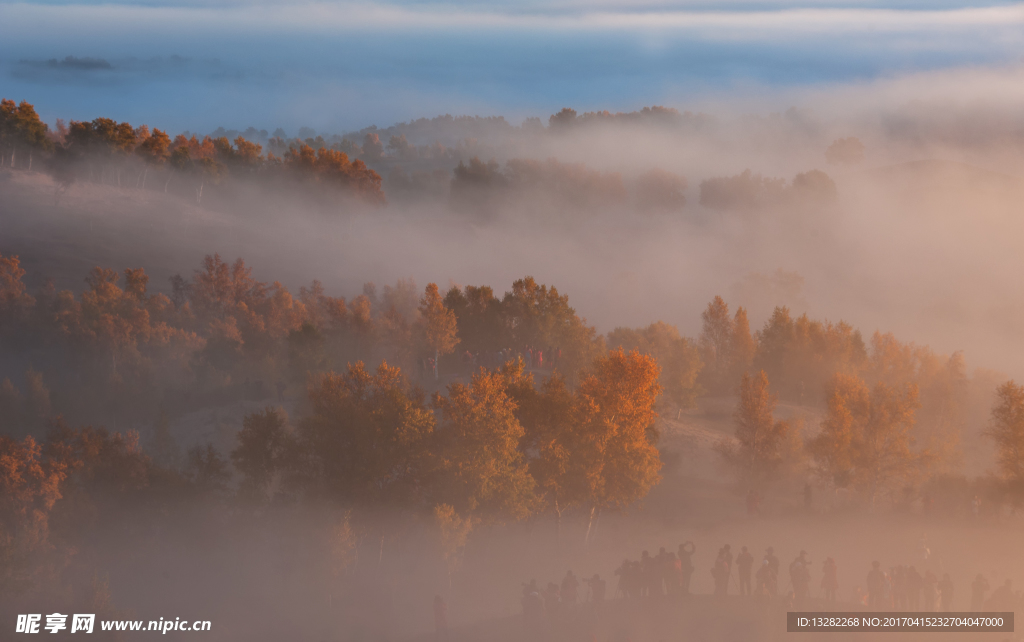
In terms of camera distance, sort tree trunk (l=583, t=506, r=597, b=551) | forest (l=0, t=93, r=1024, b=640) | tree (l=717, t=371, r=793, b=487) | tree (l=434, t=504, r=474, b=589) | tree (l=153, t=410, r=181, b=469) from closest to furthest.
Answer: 1. tree (l=434, t=504, r=474, b=589)
2. forest (l=0, t=93, r=1024, b=640)
3. tree trunk (l=583, t=506, r=597, b=551)
4. tree (l=717, t=371, r=793, b=487)
5. tree (l=153, t=410, r=181, b=469)

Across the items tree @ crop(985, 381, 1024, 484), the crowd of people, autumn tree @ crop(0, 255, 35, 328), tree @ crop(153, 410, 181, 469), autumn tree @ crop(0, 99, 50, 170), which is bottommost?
the crowd of people

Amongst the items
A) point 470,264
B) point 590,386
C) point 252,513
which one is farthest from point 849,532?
point 470,264

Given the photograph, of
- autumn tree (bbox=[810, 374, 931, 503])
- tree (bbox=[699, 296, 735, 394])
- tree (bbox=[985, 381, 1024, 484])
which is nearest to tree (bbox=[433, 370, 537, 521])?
autumn tree (bbox=[810, 374, 931, 503])

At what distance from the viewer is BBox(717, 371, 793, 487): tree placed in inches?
1713

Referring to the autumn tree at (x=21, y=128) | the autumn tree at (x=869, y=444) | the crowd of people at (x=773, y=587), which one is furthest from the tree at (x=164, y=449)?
the autumn tree at (x=21, y=128)

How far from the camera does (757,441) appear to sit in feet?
144

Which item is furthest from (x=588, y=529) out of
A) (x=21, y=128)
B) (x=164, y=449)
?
(x=21, y=128)

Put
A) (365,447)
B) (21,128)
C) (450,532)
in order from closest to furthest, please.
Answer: (450,532), (365,447), (21,128)

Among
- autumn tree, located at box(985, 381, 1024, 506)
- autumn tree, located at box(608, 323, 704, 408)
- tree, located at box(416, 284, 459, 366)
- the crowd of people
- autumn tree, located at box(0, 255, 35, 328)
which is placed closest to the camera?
the crowd of people

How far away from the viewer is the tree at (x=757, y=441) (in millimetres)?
43500

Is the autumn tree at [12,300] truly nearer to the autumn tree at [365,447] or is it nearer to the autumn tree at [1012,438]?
the autumn tree at [365,447]

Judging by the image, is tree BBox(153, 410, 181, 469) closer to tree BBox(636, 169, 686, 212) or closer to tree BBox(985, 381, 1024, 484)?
tree BBox(985, 381, 1024, 484)

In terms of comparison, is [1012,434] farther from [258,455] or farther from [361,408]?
[258,455]

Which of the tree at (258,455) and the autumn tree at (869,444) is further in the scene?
the autumn tree at (869,444)
